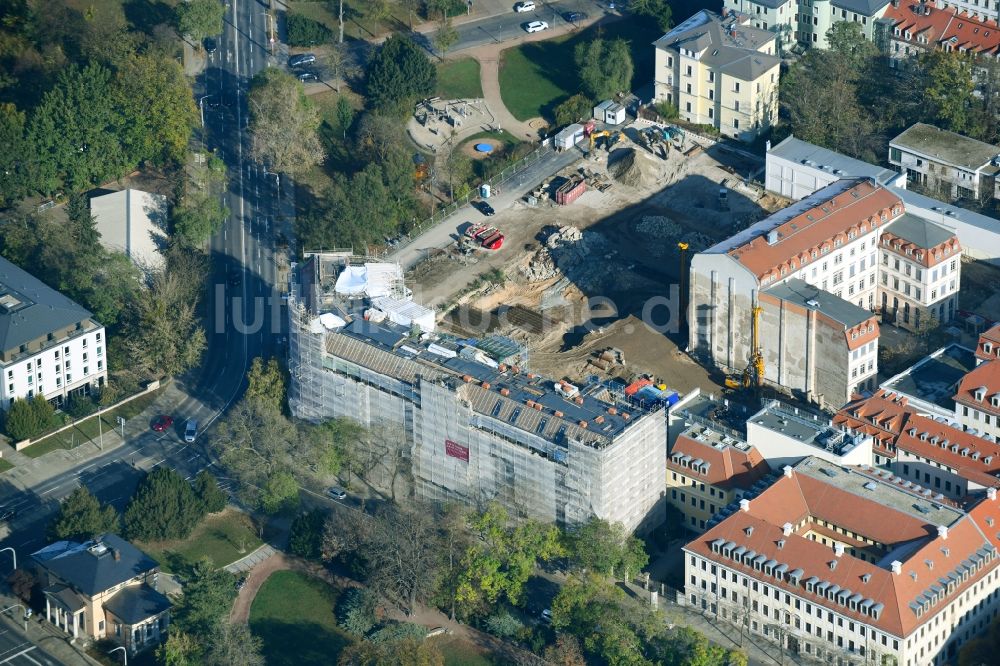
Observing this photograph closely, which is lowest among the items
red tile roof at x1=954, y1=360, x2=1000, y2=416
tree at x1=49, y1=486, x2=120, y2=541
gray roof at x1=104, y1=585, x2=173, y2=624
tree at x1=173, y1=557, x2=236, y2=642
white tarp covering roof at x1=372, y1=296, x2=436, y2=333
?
gray roof at x1=104, y1=585, x2=173, y2=624

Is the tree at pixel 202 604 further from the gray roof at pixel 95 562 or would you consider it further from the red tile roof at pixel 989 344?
the red tile roof at pixel 989 344

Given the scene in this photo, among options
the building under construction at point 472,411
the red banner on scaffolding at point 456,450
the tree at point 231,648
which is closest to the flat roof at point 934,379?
the building under construction at point 472,411

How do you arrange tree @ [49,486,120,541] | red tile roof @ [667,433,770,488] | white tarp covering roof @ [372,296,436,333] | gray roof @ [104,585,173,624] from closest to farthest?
1. gray roof @ [104,585,173,624]
2. tree @ [49,486,120,541]
3. red tile roof @ [667,433,770,488]
4. white tarp covering roof @ [372,296,436,333]

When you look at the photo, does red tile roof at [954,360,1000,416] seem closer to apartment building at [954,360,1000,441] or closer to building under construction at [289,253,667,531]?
apartment building at [954,360,1000,441]

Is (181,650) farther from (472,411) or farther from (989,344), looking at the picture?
(989,344)

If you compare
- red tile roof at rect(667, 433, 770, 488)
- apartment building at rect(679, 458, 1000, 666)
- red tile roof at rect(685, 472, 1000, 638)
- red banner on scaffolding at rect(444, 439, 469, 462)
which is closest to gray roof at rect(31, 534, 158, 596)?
red banner on scaffolding at rect(444, 439, 469, 462)
